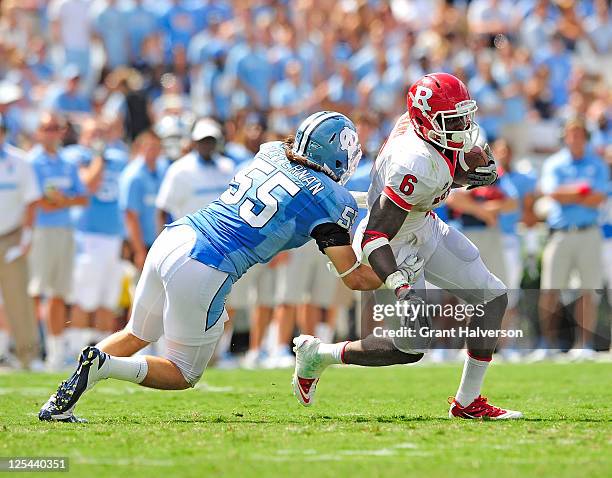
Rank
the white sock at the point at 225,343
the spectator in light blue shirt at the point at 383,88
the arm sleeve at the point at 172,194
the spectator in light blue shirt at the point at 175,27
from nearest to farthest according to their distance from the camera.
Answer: the arm sleeve at the point at 172,194, the white sock at the point at 225,343, the spectator in light blue shirt at the point at 383,88, the spectator in light blue shirt at the point at 175,27

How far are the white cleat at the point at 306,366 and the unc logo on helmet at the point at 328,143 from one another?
1055 millimetres

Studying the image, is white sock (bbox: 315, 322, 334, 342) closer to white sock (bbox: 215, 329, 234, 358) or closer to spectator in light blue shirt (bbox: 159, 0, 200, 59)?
white sock (bbox: 215, 329, 234, 358)

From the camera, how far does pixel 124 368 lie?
6.52m

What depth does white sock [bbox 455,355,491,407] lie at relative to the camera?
22.8ft

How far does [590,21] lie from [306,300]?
8161mm

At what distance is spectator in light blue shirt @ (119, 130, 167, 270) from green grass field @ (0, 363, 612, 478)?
2.53 meters

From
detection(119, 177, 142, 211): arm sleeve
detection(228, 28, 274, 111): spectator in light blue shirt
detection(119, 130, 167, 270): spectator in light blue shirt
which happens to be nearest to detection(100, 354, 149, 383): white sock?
detection(119, 130, 167, 270): spectator in light blue shirt

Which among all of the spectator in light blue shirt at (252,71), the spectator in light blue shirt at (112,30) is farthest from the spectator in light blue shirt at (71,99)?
the spectator in light blue shirt at (252,71)

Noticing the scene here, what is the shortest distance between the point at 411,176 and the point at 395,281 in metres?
0.58

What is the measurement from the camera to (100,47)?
51.6 ft

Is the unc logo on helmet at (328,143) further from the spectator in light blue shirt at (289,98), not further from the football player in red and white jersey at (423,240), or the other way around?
the spectator in light blue shirt at (289,98)

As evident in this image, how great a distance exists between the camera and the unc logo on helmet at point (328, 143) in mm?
6578

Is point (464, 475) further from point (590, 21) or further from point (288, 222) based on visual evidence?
point (590, 21)

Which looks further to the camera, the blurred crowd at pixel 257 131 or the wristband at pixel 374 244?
the blurred crowd at pixel 257 131
